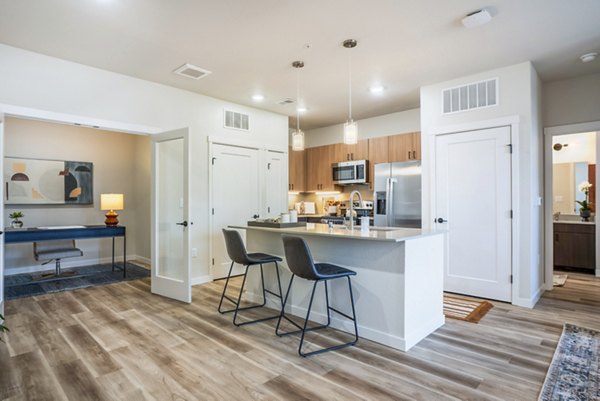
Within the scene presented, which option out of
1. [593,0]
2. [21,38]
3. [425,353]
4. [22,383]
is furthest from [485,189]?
[21,38]

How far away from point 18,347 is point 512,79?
5452mm

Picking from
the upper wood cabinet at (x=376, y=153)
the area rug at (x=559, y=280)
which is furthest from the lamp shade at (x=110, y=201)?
the area rug at (x=559, y=280)

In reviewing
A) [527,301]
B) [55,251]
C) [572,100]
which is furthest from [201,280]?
[572,100]

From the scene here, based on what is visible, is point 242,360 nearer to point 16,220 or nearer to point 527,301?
point 527,301

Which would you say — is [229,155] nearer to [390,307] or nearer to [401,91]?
[401,91]

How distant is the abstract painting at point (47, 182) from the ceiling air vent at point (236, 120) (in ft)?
9.70

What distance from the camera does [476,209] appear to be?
4.13m

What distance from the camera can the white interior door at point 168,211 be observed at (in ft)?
13.7

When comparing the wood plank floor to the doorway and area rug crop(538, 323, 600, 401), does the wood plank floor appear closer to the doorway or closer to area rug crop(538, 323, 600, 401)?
area rug crop(538, 323, 600, 401)

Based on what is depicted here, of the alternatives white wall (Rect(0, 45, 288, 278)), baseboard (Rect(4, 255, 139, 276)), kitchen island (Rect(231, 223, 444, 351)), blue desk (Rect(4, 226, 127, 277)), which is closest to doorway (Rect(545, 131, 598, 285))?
kitchen island (Rect(231, 223, 444, 351))

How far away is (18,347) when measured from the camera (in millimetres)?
2703

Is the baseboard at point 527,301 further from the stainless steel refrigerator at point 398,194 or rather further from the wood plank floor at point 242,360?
the stainless steel refrigerator at point 398,194

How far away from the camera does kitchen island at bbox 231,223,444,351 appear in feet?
8.75

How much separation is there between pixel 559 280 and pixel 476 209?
216cm
